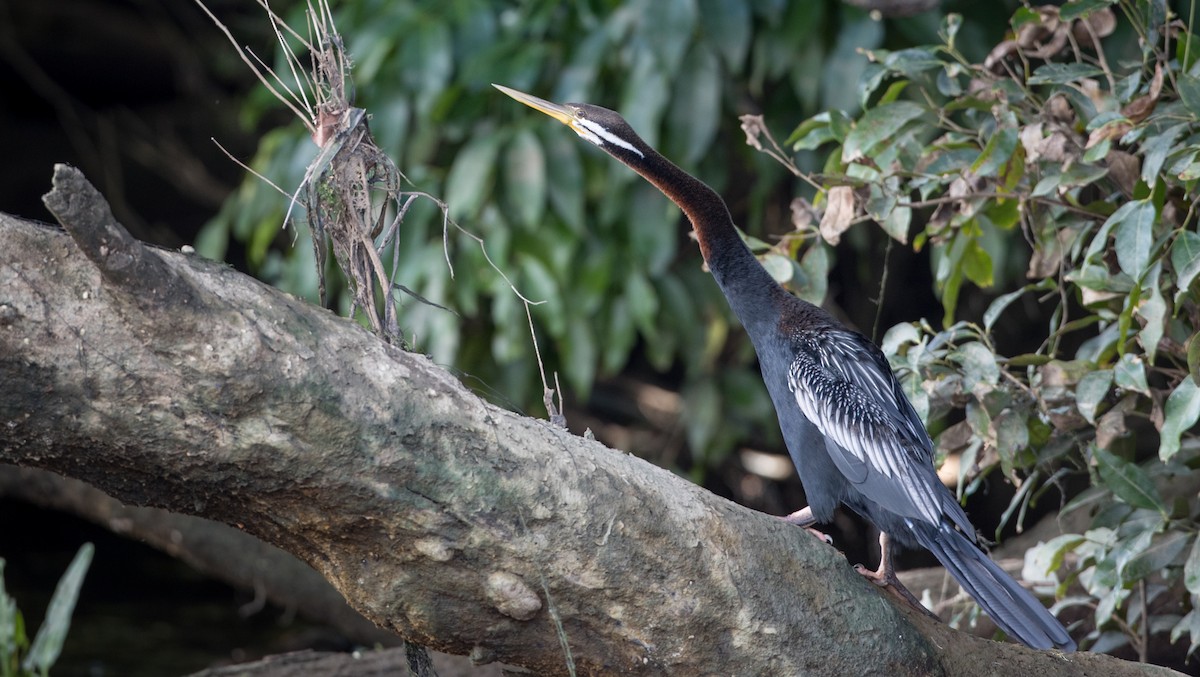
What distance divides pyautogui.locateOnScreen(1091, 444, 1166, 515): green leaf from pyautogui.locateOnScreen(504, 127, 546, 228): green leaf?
6.06 ft

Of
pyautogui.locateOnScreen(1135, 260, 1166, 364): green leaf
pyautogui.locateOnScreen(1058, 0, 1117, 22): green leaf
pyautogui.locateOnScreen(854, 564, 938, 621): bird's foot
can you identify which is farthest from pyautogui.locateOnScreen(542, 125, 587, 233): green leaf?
pyautogui.locateOnScreen(1135, 260, 1166, 364): green leaf

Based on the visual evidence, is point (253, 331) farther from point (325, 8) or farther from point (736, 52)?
point (736, 52)

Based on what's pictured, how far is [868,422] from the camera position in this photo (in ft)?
7.78

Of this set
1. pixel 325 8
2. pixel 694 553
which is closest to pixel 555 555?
pixel 694 553

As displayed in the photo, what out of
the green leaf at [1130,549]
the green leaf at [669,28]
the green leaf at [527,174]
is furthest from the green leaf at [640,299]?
the green leaf at [1130,549]

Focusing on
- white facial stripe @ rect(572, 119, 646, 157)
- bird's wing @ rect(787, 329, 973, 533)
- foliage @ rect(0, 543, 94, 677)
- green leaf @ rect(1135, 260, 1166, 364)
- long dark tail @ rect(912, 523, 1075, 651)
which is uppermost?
white facial stripe @ rect(572, 119, 646, 157)

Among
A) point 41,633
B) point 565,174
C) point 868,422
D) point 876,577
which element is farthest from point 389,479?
point 565,174

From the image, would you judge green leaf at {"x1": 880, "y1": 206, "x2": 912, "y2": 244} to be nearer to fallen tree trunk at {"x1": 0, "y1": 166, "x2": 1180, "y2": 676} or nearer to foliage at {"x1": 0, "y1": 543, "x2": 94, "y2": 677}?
fallen tree trunk at {"x1": 0, "y1": 166, "x2": 1180, "y2": 676}

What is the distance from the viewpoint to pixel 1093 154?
7.29ft

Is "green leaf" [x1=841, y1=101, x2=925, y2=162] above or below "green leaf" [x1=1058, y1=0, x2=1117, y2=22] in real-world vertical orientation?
below

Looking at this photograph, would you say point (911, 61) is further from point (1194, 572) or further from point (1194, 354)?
point (1194, 572)

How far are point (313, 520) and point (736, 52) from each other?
2433 mm

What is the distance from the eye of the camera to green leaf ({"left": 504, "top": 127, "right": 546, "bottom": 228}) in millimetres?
3586

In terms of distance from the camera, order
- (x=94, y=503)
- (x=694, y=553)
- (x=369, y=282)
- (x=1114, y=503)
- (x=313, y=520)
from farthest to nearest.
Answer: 1. (x=94, y=503)
2. (x=1114, y=503)
3. (x=369, y=282)
4. (x=694, y=553)
5. (x=313, y=520)
